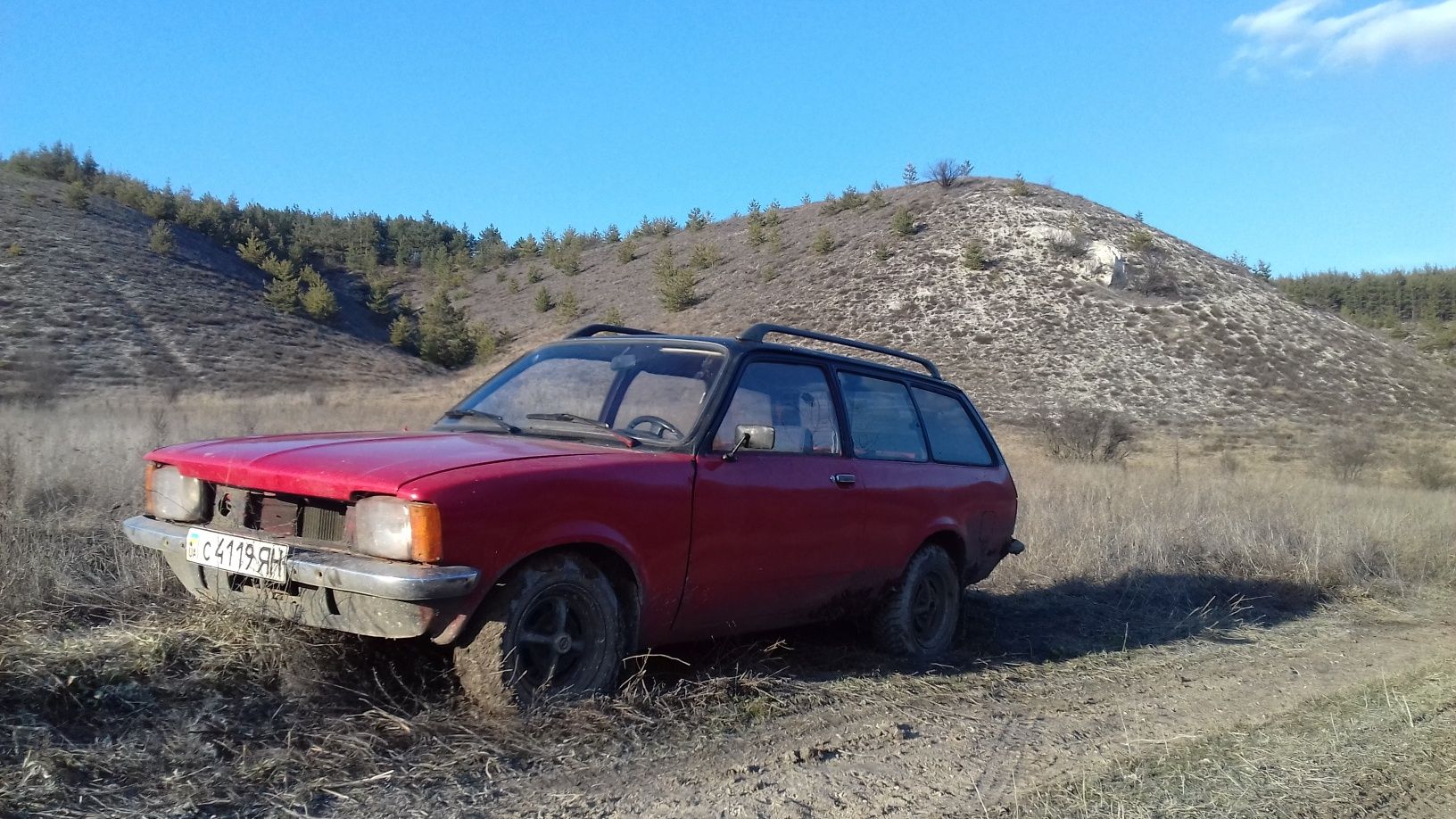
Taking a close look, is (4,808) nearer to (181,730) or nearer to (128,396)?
(181,730)

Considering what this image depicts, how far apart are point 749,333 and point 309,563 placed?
2369 mm

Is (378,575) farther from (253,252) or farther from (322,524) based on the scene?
(253,252)

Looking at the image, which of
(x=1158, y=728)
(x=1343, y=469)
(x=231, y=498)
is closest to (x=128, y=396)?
Answer: (x=231, y=498)

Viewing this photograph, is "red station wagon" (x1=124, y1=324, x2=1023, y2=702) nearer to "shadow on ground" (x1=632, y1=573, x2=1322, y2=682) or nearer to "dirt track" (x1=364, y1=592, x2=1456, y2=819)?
"shadow on ground" (x1=632, y1=573, x2=1322, y2=682)

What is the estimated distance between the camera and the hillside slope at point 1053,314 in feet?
96.6

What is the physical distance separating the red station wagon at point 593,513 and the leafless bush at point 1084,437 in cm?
1556

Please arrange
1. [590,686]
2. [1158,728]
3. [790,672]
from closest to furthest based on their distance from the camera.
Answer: [590,686]
[1158,728]
[790,672]

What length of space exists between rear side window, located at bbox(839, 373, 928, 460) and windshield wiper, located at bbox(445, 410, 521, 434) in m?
1.78

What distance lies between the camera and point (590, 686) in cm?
383

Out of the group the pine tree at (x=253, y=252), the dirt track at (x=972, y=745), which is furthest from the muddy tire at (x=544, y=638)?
the pine tree at (x=253, y=252)

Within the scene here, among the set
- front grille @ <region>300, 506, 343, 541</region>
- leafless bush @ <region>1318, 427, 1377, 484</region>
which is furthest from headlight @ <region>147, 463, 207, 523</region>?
leafless bush @ <region>1318, 427, 1377, 484</region>

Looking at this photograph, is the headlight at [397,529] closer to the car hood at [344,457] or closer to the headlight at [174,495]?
the car hood at [344,457]

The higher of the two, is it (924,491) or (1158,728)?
(924,491)

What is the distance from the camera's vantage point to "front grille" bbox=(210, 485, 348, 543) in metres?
3.59
